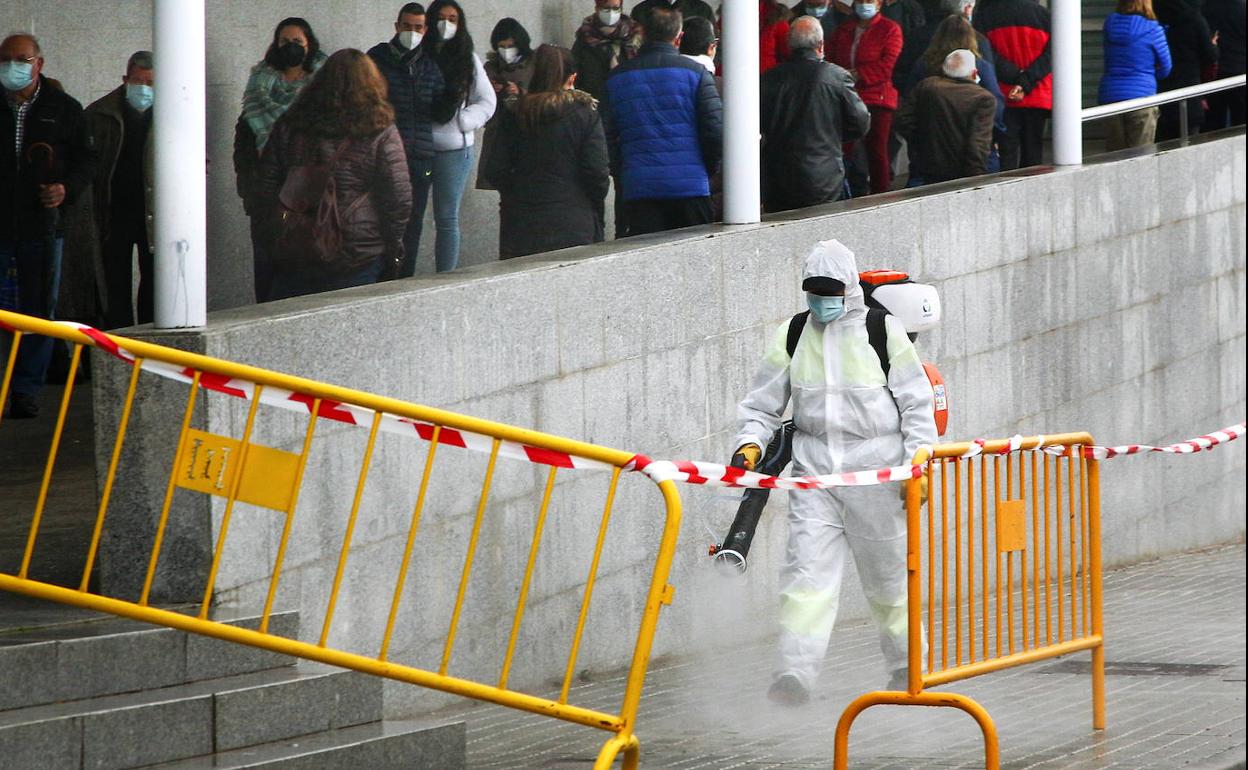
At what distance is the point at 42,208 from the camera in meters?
9.23

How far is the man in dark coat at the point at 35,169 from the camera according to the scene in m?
9.06

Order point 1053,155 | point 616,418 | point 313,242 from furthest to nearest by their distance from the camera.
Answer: point 1053,155, point 616,418, point 313,242

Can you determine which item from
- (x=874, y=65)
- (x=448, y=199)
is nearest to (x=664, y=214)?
(x=448, y=199)

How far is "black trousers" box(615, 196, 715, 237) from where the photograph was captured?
10.0 meters

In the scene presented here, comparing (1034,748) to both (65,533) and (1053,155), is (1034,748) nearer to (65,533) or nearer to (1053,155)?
(65,533)

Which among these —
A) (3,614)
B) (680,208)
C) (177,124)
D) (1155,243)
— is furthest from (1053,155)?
(3,614)

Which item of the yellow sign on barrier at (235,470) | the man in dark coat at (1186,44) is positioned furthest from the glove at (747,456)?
the man in dark coat at (1186,44)

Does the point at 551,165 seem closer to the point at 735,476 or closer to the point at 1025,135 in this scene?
the point at 735,476

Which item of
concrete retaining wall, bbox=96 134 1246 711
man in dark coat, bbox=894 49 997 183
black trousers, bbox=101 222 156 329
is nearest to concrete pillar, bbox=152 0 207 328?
concrete retaining wall, bbox=96 134 1246 711

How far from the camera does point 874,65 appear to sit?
39.5 ft

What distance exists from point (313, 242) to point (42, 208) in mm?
1565

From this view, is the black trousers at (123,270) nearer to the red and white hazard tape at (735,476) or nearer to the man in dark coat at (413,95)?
the man in dark coat at (413,95)

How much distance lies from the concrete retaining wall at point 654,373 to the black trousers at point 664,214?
0.24 meters

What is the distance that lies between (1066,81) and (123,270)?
677cm
